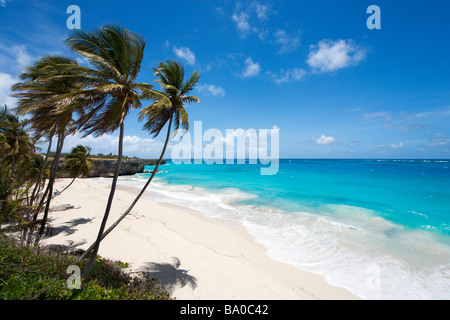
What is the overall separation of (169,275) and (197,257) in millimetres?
2044

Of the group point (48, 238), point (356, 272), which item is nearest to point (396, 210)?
point (356, 272)

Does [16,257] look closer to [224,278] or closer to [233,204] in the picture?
[224,278]

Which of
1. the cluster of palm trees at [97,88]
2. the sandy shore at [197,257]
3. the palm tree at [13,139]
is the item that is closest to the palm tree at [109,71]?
the cluster of palm trees at [97,88]

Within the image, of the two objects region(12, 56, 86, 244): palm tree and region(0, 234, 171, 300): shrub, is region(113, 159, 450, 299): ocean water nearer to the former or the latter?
region(0, 234, 171, 300): shrub

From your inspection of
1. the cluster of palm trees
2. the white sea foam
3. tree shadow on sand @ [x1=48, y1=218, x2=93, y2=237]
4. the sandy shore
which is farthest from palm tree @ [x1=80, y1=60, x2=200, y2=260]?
the white sea foam

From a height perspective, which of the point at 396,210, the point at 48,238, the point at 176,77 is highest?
the point at 176,77

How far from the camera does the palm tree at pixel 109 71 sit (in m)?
5.04

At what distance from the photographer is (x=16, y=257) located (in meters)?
4.82

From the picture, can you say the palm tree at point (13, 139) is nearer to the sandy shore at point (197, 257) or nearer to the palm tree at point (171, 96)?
the sandy shore at point (197, 257)

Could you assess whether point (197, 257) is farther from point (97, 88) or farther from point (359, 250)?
point (359, 250)

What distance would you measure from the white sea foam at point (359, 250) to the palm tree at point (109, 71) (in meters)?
9.91

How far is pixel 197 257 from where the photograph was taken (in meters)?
8.87

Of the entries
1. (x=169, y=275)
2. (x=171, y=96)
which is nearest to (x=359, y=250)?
(x=169, y=275)
